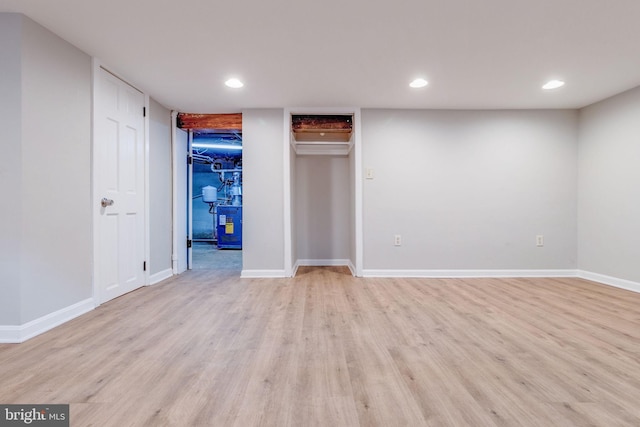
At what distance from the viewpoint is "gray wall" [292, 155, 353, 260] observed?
455 cm

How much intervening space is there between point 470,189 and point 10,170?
432cm

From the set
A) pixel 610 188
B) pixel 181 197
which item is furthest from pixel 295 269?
pixel 610 188

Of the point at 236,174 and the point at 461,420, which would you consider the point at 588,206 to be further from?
the point at 236,174

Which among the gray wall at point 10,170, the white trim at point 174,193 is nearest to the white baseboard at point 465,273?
the white trim at point 174,193

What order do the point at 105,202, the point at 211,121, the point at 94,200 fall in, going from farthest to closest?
the point at 211,121
the point at 105,202
the point at 94,200

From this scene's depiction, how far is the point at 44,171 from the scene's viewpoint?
2.02 metres

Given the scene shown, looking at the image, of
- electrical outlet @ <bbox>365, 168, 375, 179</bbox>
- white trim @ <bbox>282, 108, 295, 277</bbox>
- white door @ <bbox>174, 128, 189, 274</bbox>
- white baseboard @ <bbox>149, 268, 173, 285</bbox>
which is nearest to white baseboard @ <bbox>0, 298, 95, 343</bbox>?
white baseboard @ <bbox>149, 268, 173, 285</bbox>

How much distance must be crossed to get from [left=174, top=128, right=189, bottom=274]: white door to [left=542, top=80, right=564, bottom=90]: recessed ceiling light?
4.32 meters

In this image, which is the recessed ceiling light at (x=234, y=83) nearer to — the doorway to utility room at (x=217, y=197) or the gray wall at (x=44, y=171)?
the gray wall at (x=44, y=171)

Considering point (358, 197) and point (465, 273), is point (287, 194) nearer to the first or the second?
point (358, 197)

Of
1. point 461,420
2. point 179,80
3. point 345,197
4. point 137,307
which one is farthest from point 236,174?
point 461,420

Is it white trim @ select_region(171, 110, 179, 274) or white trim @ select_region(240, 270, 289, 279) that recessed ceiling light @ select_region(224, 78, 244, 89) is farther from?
white trim @ select_region(240, 270, 289, 279)

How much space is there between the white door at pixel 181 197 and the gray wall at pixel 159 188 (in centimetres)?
10

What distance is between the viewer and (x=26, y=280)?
1.90 meters
